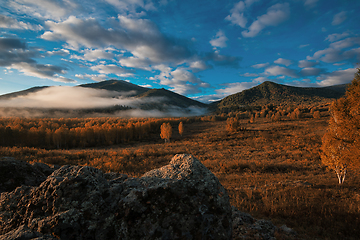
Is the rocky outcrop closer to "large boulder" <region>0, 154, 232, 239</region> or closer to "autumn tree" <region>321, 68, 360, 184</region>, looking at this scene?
"large boulder" <region>0, 154, 232, 239</region>

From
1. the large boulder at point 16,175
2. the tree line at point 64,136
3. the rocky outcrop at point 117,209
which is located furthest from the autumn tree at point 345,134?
the tree line at point 64,136

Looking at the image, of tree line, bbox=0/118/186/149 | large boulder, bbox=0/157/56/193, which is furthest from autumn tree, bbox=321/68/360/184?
tree line, bbox=0/118/186/149

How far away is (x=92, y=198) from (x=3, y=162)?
3.80 metres

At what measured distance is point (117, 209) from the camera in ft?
9.23

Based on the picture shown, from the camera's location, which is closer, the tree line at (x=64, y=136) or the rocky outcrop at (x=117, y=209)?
the rocky outcrop at (x=117, y=209)

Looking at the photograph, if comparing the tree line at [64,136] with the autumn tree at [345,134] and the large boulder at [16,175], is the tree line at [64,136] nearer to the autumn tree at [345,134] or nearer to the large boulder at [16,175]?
the large boulder at [16,175]

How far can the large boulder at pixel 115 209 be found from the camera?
2.57 meters

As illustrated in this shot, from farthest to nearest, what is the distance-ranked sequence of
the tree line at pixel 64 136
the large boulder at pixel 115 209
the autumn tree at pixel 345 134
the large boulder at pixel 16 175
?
the tree line at pixel 64 136
the autumn tree at pixel 345 134
the large boulder at pixel 16 175
the large boulder at pixel 115 209

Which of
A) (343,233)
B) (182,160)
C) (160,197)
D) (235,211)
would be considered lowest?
(343,233)

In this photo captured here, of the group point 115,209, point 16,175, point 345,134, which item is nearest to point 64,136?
point 16,175

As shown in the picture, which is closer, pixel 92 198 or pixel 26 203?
pixel 92 198

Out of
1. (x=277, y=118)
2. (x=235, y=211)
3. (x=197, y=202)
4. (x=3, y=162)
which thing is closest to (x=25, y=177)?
(x=3, y=162)

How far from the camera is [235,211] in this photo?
220 inches

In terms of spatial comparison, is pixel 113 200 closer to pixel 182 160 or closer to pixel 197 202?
pixel 197 202
